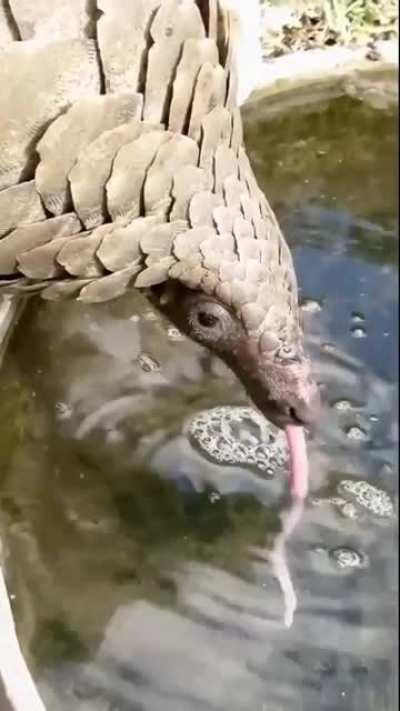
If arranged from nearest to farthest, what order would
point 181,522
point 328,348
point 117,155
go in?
point 117,155
point 181,522
point 328,348

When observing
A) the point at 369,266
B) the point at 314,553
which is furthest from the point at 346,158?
the point at 314,553

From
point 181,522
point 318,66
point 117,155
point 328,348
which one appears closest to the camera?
point 117,155

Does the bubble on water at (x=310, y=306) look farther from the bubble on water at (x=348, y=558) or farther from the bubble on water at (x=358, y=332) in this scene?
the bubble on water at (x=348, y=558)

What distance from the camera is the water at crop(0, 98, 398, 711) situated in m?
0.70

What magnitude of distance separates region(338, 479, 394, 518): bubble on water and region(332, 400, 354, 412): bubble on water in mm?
52

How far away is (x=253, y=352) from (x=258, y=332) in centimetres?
2

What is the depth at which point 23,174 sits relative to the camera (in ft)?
2.00

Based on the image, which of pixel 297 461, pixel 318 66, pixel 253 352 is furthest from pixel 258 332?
pixel 318 66

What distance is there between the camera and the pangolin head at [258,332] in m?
0.65

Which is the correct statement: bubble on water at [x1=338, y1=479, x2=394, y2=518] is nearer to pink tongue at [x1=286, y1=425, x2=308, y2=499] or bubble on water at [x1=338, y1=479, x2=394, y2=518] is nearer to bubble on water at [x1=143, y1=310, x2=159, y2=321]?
pink tongue at [x1=286, y1=425, x2=308, y2=499]

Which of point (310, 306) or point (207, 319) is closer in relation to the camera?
point (207, 319)

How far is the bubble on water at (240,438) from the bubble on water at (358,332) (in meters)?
0.10

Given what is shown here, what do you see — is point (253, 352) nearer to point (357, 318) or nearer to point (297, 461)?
point (297, 461)

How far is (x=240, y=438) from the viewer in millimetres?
807
